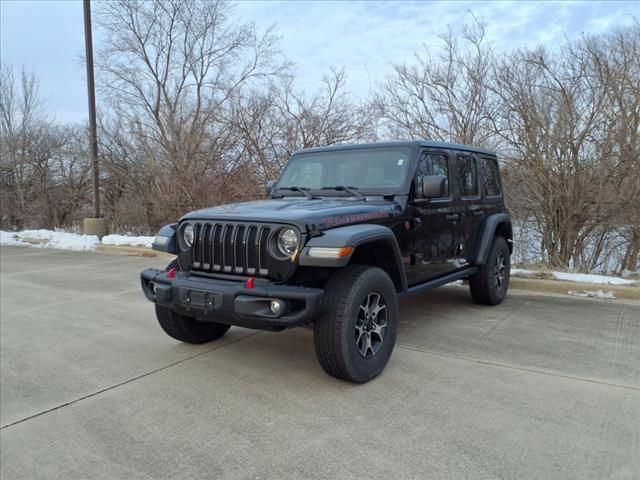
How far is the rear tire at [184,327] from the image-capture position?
4199mm

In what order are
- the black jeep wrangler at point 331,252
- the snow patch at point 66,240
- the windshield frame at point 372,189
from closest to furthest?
the black jeep wrangler at point 331,252 → the windshield frame at point 372,189 → the snow patch at point 66,240

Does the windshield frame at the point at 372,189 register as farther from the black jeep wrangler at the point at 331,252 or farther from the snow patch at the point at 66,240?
the snow patch at the point at 66,240

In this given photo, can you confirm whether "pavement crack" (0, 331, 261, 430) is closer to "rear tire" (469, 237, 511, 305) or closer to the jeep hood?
the jeep hood

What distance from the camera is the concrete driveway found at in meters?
2.57

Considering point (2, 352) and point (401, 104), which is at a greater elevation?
point (401, 104)

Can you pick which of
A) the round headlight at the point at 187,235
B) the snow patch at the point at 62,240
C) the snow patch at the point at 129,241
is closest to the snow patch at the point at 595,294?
the round headlight at the point at 187,235

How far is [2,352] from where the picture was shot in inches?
174

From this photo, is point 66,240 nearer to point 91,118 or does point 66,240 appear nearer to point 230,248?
point 91,118

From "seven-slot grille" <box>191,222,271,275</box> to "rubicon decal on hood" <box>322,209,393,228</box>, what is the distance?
1.42 feet

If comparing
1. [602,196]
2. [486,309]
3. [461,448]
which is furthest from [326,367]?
[602,196]

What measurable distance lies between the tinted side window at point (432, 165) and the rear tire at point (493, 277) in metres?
1.28

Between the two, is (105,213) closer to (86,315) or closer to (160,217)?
(160,217)

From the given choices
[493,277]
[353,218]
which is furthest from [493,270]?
[353,218]

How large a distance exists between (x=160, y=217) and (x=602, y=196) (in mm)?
10633
